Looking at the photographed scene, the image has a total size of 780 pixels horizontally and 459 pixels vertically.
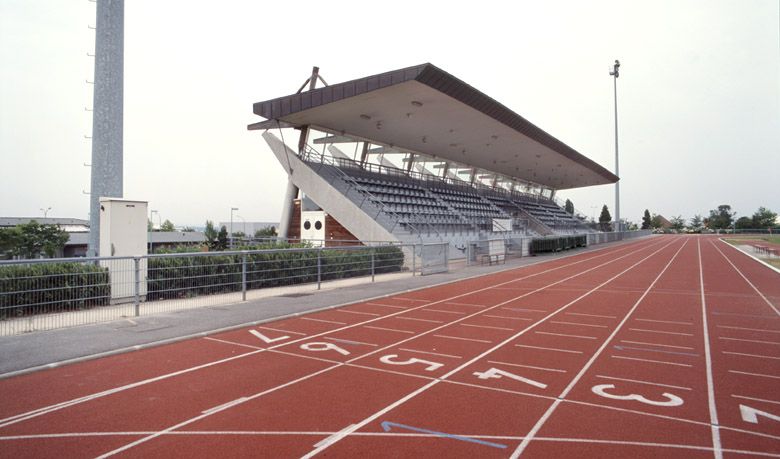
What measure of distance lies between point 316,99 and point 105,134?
43.4 feet

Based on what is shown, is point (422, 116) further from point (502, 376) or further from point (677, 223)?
point (677, 223)

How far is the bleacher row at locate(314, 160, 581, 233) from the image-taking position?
28812 millimetres

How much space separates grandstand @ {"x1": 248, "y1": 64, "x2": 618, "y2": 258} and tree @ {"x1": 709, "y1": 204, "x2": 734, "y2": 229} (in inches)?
4345

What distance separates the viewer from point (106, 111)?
477 inches

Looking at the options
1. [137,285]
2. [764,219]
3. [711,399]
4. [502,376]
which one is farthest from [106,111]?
[764,219]

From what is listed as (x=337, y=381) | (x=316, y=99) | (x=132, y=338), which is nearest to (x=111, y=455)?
(x=337, y=381)

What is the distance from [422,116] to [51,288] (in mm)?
21983

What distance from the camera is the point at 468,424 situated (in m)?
4.50

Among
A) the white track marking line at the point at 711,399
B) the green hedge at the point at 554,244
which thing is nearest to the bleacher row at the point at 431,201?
the green hedge at the point at 554,244

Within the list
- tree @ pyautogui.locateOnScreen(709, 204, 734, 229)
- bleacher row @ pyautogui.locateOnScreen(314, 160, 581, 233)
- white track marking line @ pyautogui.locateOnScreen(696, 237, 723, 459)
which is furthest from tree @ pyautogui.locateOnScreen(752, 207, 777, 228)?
white track marking line @ pyautogui.locateOnScreen(696, 237, 723, 459)

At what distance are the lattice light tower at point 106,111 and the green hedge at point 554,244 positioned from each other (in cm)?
2634

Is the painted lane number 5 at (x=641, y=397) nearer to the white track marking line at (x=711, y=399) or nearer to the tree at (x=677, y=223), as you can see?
the white track marking line at (x=711, y=399)

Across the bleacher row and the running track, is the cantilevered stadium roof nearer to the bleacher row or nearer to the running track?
the bleacher row

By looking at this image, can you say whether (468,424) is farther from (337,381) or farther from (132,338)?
(132,338)
